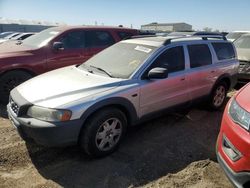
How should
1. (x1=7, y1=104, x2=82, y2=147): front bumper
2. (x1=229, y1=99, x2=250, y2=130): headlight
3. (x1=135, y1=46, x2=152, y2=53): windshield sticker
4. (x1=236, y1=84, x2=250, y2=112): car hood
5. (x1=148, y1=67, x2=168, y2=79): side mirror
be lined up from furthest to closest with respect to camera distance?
(x1=135, y1=46, x2=152, y2=53): windshield sticker, (x1=148, y1=67, x2=168, y2=79): side mirror, (x1=7, y1=104, x2=82, y2=147): front bumper, (x1=236, y1=84, x2=250, y2=112): car hood, (x1=229, y1=99, x2=250, y2=130): headlight

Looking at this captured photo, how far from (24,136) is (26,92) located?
0.65 metres

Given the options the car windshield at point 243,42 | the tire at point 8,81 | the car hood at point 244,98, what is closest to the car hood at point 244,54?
the car windshield at point 243,42

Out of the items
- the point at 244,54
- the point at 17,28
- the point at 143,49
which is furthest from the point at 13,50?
the point at 17,28

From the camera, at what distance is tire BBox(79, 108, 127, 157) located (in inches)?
145

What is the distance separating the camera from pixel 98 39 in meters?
7.60

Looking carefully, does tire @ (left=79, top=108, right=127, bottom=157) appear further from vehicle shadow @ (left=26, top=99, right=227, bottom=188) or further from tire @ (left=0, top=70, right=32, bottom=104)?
tire @ (left=0, top=70, right=32, bottom=104)

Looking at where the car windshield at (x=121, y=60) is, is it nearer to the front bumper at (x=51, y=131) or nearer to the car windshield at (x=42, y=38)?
the front bumper at (x=51, y=131)

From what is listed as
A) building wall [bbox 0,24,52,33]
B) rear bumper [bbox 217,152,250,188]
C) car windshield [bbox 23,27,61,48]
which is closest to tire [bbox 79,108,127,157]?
rear bumper [bbox 217,152,250,188]

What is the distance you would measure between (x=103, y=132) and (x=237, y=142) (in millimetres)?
1819

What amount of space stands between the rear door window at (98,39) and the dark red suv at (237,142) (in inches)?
196

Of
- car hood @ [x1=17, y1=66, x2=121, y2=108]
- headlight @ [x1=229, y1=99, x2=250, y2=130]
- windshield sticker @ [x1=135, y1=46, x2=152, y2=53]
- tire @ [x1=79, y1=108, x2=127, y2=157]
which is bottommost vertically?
tire @ [x1=79, y1=108, x2=127, y2=157]

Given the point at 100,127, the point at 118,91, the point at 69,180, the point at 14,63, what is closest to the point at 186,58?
the point at 118,91

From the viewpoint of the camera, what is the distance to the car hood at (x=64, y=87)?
361cm

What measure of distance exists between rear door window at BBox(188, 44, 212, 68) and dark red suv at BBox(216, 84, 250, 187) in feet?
6.98
